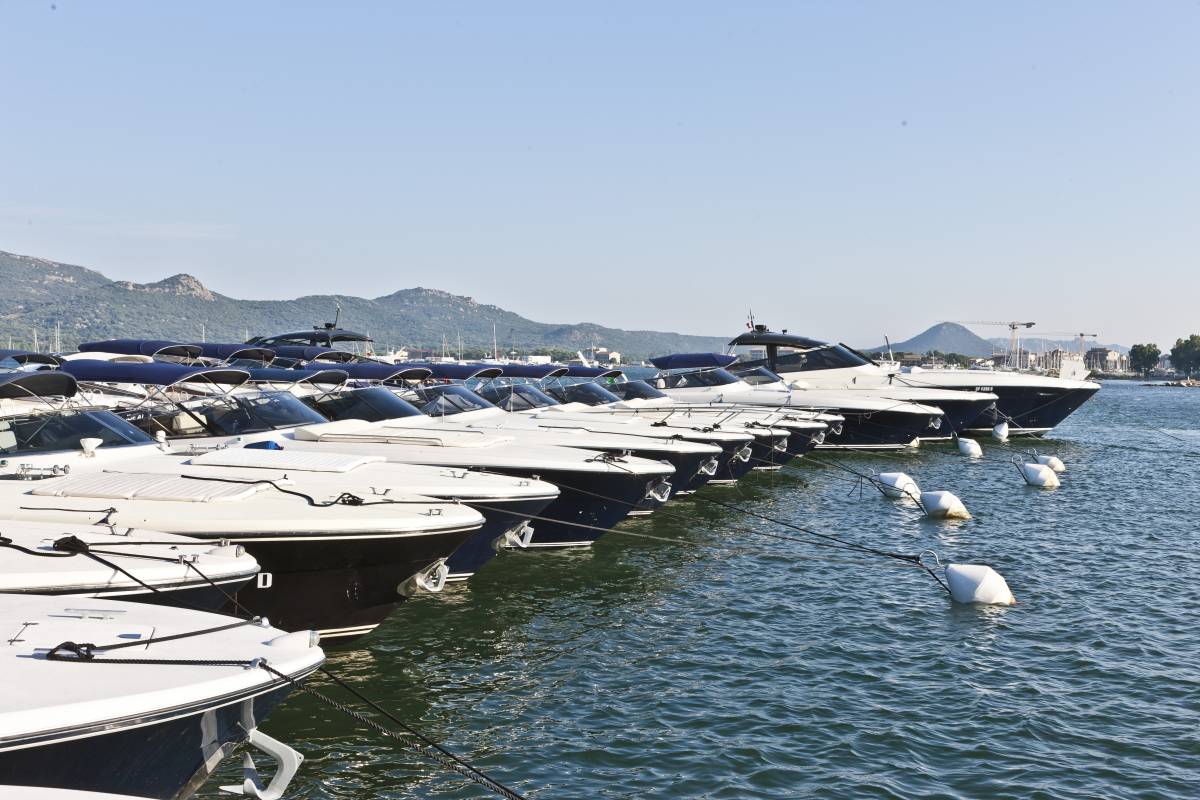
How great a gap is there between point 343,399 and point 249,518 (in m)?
8.04

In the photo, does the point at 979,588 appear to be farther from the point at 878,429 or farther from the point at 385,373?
the point at 878,429

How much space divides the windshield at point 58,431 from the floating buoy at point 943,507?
15.3 meters

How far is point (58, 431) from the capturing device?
38.5 feet

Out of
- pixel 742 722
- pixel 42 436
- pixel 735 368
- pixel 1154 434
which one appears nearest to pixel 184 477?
pixel 42 436

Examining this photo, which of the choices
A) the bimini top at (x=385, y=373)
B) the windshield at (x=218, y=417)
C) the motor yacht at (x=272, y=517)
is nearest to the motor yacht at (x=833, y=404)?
the bimini top at (x=385, y=373)

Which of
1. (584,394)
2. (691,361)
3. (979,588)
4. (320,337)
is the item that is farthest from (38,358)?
(979,588)

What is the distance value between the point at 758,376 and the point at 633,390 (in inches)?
323

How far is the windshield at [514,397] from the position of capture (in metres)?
22.9

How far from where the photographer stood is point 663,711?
9.64 meters

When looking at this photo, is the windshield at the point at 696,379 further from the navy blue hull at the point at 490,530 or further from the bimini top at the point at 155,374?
the navy blue hull at the point at 490,530

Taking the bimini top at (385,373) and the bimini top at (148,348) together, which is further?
the bimini top at (148,348)

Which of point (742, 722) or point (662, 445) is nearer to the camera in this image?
point (742, 722)

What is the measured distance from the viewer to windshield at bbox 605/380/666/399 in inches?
1130

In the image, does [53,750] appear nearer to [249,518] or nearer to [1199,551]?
[249,518]
